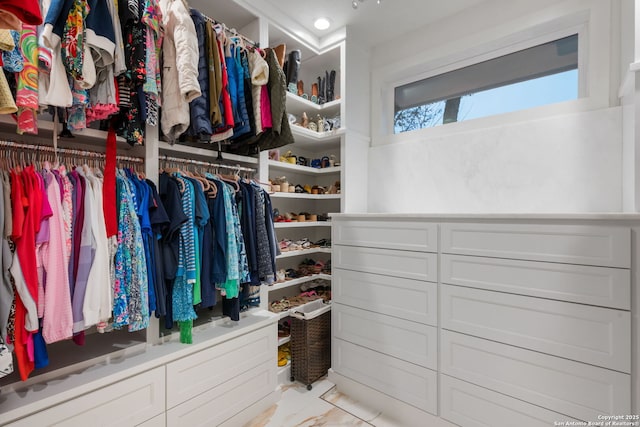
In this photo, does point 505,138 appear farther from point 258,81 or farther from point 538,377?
point 258,81

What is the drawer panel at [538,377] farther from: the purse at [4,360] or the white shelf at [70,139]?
the white shelf at [70,139]

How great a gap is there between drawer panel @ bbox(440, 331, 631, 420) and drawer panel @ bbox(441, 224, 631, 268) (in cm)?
49

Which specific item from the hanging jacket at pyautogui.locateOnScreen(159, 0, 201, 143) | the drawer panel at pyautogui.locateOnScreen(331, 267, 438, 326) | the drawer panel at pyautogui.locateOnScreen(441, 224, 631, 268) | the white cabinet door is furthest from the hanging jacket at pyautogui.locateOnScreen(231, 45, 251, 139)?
the white cabinet door

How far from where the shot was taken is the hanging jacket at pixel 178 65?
57.3 inches

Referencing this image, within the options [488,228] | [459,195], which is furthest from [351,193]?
[488,228]

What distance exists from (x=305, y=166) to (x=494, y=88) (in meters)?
1.60

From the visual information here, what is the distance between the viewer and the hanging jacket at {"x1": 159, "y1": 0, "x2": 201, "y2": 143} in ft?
4.78

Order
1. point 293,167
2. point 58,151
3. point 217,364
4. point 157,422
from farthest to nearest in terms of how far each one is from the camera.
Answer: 1. point 293,167
2. point 217,364
3. point 157,422
4. point 58,151

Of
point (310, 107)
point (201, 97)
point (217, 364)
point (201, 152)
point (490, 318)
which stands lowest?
point (217, 364)

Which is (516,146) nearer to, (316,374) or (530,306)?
(530,306)

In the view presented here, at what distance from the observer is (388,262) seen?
199 cm

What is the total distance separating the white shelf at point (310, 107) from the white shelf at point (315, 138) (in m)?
0.23

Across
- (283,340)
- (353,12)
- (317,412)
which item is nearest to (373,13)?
(353,12)

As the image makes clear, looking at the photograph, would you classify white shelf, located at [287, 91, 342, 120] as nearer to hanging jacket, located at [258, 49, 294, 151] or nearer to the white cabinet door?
hanging jacket, located at [258, 49, 294, 151]
